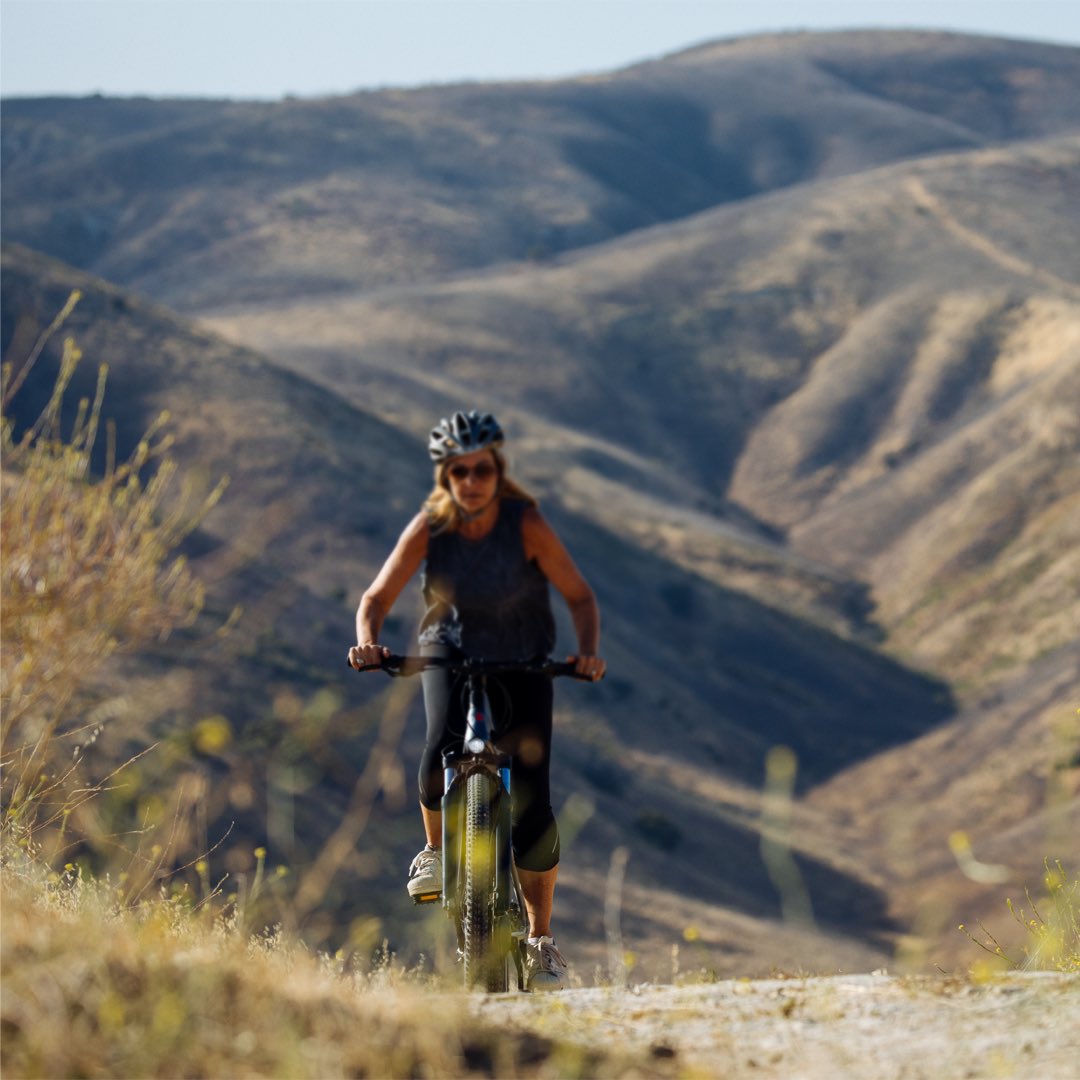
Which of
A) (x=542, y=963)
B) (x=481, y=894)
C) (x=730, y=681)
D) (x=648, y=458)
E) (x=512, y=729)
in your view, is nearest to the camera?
(x=481, y=894)

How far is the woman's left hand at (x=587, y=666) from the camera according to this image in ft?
18.0

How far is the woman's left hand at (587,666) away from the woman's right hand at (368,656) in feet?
2.29

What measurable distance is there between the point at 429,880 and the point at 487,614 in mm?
1025

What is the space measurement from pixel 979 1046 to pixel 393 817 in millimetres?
30085

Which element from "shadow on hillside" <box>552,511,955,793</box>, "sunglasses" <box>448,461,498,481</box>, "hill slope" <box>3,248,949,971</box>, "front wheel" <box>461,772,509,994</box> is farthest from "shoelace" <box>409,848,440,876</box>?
"shadow on hillside" <box>552,511,955,793</box>

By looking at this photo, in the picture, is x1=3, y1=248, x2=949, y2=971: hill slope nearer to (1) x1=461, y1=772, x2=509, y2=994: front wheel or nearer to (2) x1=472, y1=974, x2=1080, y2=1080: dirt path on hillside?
(1) x1=461, y1=772, x2=509, y2=994: front wheel

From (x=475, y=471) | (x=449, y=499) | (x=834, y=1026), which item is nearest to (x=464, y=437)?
(x=475, y=471)

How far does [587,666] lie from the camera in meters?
5.61

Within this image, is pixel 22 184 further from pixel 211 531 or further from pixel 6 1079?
pixel 6 1079

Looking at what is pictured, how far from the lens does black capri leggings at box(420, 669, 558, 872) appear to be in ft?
18.0

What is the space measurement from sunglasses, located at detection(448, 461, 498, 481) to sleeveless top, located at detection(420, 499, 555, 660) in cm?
20

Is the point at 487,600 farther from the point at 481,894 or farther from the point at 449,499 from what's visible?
the point at 481,894

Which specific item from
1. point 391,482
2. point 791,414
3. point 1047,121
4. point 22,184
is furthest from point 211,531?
point 1047,121

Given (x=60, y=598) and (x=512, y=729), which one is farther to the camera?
(x=512, y=729)
